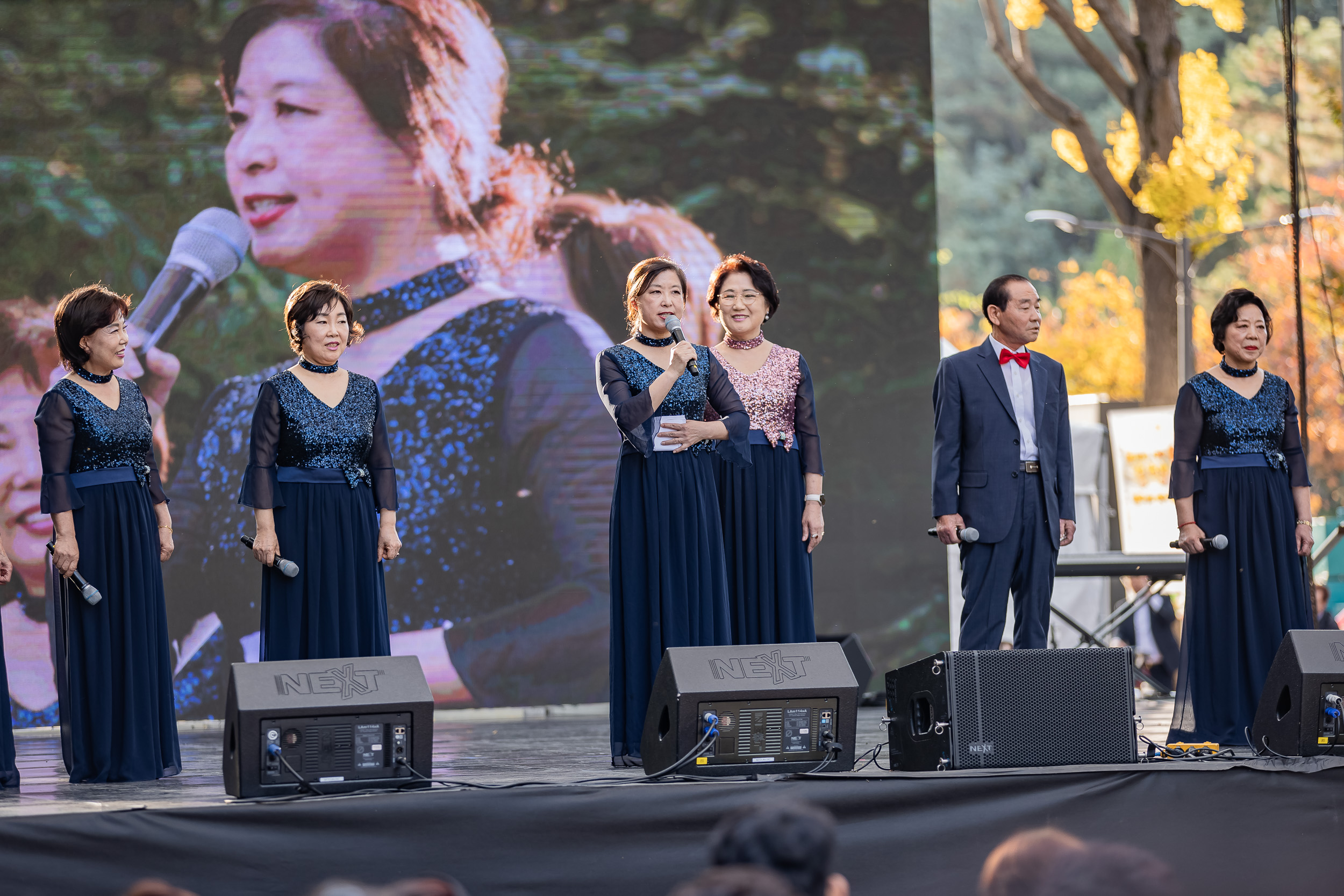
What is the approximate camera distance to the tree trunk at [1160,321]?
13211 millimetres

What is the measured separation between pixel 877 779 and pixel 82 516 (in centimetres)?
241

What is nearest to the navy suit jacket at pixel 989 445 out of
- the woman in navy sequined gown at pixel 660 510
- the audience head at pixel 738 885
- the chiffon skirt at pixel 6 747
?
the woman in navy sequined gown at pixel 660 510

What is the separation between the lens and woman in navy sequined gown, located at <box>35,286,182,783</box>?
4215 millimetres

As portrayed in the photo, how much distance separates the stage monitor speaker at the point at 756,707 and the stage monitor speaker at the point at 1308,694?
1199 mm

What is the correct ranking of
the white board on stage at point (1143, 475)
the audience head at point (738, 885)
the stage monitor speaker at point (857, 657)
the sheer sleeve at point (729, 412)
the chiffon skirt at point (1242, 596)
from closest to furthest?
the audience head at point (738, 885), the sheer sleeve at point (729, 412), the chiffon skirt at point (1242, 596), the stage monitor speaker at point (857, 657), the white board on stage at point (1143, 475)

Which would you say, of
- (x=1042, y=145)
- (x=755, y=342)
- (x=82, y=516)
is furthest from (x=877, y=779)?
(x=1042, y=145)

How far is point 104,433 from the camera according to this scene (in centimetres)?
432

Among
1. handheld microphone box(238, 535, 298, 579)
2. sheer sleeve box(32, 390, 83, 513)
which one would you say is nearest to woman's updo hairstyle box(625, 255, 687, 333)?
handheld microphone box(238, 535, 298, 579)

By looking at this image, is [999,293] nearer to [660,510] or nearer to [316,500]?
[660,510]

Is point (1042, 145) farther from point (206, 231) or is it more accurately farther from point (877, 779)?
point (877, 779)

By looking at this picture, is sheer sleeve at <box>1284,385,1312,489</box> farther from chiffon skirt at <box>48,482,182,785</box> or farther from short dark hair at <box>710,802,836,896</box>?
short dark hair at <box>710,802,836,896</box>

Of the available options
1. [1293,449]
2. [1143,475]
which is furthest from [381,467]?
[1143,475]

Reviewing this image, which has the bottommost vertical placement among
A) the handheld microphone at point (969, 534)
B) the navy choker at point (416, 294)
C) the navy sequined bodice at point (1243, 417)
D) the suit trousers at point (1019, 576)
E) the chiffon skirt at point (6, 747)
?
the chiffon skirt at point (6, 747)

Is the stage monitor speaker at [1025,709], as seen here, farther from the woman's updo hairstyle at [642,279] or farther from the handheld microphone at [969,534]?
the woman's updo hairstyle at [642,279]
